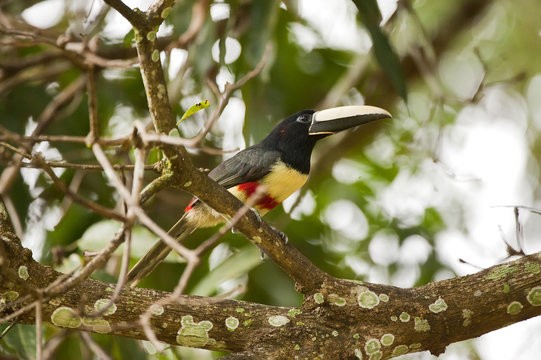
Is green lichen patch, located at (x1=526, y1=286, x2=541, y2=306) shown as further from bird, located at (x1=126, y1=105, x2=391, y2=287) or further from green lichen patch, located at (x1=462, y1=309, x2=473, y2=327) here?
bird, located at (x1=126, y1=105, x2=391, y2=287)

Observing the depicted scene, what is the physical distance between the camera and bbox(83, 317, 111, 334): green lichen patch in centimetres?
288

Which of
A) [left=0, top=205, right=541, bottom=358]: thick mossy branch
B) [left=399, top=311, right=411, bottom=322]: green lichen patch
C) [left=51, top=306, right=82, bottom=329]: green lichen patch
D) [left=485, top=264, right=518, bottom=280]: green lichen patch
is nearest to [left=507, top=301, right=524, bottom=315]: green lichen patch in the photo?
[left=0, top=205, right=541, bottom=358]: thick mossy branch

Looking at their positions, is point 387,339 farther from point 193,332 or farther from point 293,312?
point 193,332

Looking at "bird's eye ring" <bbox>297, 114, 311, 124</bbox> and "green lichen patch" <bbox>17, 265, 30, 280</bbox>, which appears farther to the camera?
"bird's eye ring" <bbox>297, 114, 311, 124</bbox>

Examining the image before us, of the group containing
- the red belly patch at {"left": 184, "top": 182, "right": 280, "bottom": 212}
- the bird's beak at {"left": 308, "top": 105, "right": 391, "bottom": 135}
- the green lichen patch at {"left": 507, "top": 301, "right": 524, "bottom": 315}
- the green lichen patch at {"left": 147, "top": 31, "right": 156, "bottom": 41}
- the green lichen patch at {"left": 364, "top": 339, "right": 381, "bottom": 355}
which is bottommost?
the green lichen patch at {"left": 364, "top": 339, "right": 381, "bottom": 355}

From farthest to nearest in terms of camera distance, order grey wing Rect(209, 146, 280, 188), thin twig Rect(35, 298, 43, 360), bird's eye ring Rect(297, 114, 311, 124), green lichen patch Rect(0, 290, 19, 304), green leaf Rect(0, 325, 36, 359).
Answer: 1. bird's eye ring Rect(297, 114, 311, 124)
2. grey wing Rect(209, 146, 280, 188)
3. green leaf Rect(0, 325, 36, 359)
4. green lichen patch Rect(0, 290, 19, 304)
5. thin twig Rect(35, 298, 43, 360)

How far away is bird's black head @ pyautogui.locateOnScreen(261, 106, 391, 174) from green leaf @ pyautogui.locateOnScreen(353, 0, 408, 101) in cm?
47

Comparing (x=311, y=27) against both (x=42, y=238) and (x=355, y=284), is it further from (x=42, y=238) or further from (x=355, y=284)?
(x=355, y=284)

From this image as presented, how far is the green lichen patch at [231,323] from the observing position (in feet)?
9.93

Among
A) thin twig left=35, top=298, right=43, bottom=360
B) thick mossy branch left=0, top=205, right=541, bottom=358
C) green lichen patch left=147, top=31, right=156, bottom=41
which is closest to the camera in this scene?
thin twig left=35, top=298, right=43, bottom=360

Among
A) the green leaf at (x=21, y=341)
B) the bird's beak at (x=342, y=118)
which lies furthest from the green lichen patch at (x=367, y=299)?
the green leaf at (x=21, y=341)

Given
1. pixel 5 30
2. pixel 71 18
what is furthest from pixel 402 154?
pixel 5 30

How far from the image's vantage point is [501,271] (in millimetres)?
3154

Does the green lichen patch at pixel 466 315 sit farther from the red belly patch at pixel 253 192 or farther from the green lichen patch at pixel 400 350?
the red belly patch at pixel 253 192
